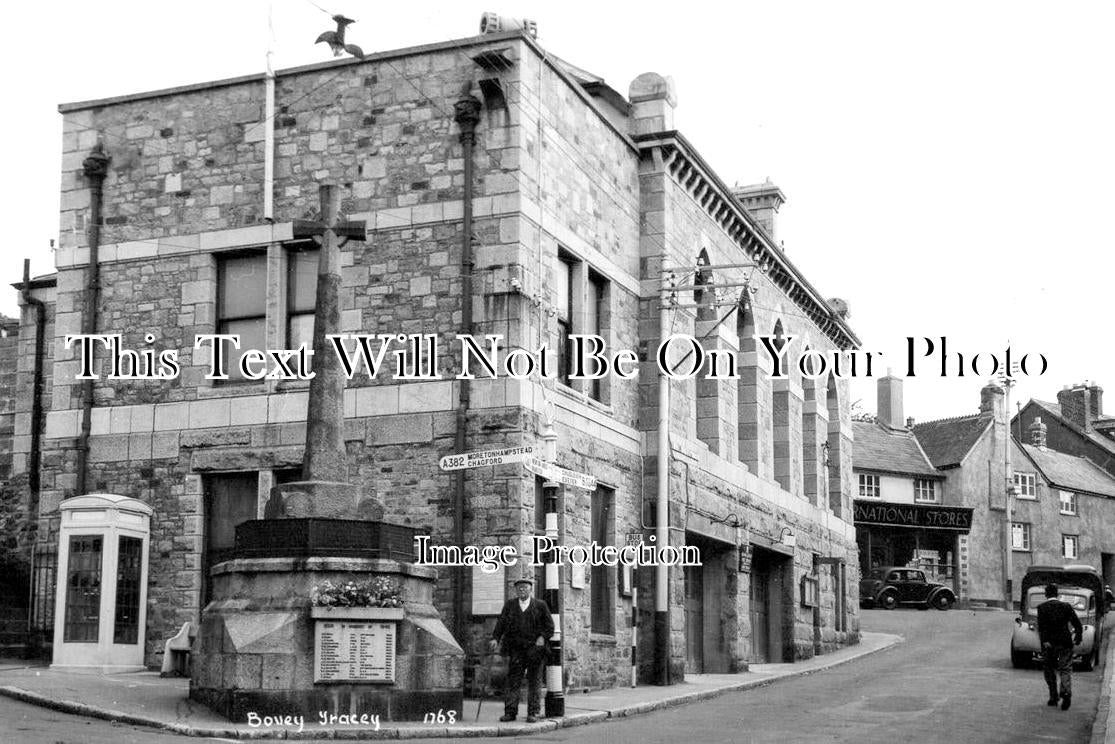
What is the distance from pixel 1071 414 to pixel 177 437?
58.4 meters

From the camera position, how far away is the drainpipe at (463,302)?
19000 mm

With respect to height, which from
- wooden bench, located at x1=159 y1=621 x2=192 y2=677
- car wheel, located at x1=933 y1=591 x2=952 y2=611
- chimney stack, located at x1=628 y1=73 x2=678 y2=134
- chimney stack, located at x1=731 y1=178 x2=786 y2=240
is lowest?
wooden bench, located at x1=159 y1=621 x2=192 y2=677

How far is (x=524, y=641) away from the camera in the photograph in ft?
52.4

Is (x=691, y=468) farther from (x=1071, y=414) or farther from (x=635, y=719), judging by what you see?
(x=1071, y=414)

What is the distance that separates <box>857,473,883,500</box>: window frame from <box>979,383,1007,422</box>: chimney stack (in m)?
6.06

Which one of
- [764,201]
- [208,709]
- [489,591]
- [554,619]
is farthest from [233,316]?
[764,201]

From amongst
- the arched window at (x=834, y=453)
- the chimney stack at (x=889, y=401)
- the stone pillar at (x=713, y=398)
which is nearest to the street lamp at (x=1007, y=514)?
the chimney stack at (x=889, y=401)

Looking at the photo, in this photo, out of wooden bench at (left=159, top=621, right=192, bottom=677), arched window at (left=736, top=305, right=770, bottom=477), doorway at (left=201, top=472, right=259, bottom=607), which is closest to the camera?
wooden bench at (left=159, top=621, right=192, bottom=677)

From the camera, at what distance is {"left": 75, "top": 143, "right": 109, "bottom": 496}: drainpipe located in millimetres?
21391

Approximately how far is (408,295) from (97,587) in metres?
5.50

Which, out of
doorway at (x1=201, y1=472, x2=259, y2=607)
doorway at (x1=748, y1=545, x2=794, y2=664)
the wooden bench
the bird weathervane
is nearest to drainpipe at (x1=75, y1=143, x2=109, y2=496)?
doorway at (x1=201, y1=472, x2=259, y2=607)

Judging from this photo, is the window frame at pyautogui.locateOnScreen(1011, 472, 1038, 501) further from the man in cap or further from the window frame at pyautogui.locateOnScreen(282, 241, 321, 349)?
the man in cap

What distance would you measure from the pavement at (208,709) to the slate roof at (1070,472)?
1633 inches

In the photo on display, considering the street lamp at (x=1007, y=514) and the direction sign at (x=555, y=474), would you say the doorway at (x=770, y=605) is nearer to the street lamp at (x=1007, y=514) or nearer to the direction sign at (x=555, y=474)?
the direction sign at (x=555, y=474)
